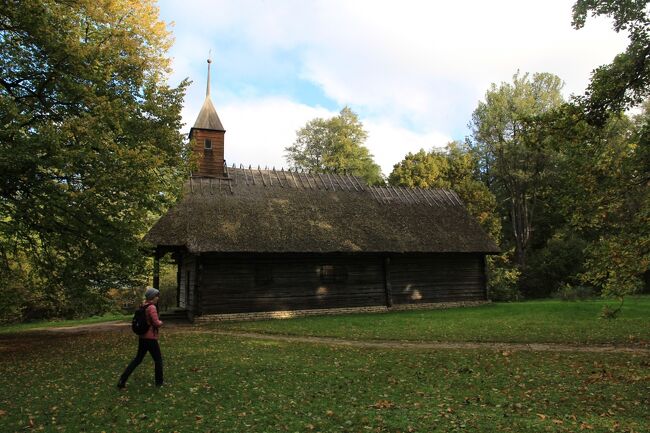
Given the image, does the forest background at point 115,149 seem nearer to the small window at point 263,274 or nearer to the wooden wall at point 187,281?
the wooden wall at point 187,281

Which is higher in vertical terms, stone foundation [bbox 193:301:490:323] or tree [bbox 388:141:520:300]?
tree [bbox 388:141:520:300]

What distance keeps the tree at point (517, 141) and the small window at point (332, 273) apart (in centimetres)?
2230

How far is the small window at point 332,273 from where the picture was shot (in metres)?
23.5

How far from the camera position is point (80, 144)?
12.1m

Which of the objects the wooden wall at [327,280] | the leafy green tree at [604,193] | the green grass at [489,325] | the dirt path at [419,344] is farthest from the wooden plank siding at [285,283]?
the leafy green tree at [604,193]

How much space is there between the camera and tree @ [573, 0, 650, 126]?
10273mm

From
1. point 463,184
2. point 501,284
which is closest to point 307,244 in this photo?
point 501,284

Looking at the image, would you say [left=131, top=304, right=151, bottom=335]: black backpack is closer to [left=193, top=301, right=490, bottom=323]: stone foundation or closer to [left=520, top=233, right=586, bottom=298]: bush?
[left=193, top=301, right=490, bottom=323]: stone foundation

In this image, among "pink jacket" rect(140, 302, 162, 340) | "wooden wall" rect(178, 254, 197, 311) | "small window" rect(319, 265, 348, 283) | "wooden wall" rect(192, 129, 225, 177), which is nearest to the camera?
"pink jacket" rect(140, 302, 162, 340)

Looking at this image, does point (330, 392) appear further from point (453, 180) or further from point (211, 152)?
point (453, 180)

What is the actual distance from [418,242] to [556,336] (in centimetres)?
1083

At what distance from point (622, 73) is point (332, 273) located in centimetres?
1605

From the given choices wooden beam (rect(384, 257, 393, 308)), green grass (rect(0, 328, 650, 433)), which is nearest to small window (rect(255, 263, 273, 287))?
wooden beam (rect(384, 257, 393, 308))

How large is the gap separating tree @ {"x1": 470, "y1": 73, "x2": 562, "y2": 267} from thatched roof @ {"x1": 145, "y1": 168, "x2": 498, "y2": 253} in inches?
492
